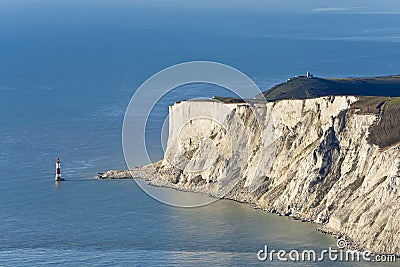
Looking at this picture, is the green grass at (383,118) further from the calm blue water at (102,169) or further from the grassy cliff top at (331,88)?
the grassy cliff top at (331,88)

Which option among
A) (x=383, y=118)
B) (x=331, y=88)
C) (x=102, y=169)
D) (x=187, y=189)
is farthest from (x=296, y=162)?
(x=331, y=88)

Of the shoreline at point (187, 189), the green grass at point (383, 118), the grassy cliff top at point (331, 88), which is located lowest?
the shoreline at point (187, 189)

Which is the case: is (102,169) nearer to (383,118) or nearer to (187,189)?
(187,189)

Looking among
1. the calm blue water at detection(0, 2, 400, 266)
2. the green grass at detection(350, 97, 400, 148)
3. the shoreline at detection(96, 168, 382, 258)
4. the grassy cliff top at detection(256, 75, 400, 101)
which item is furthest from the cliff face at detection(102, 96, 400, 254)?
the grassy cliff top at detection(256, 75, 400, 101)

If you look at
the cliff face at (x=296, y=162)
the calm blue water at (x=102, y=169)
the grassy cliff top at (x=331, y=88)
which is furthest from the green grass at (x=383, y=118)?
the grassy cliff top at (x=331, y=88)

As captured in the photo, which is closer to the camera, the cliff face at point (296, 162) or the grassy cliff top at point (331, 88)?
the cliff face at point (296, 162)

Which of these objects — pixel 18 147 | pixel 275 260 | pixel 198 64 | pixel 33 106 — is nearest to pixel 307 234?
pixel 275 260
